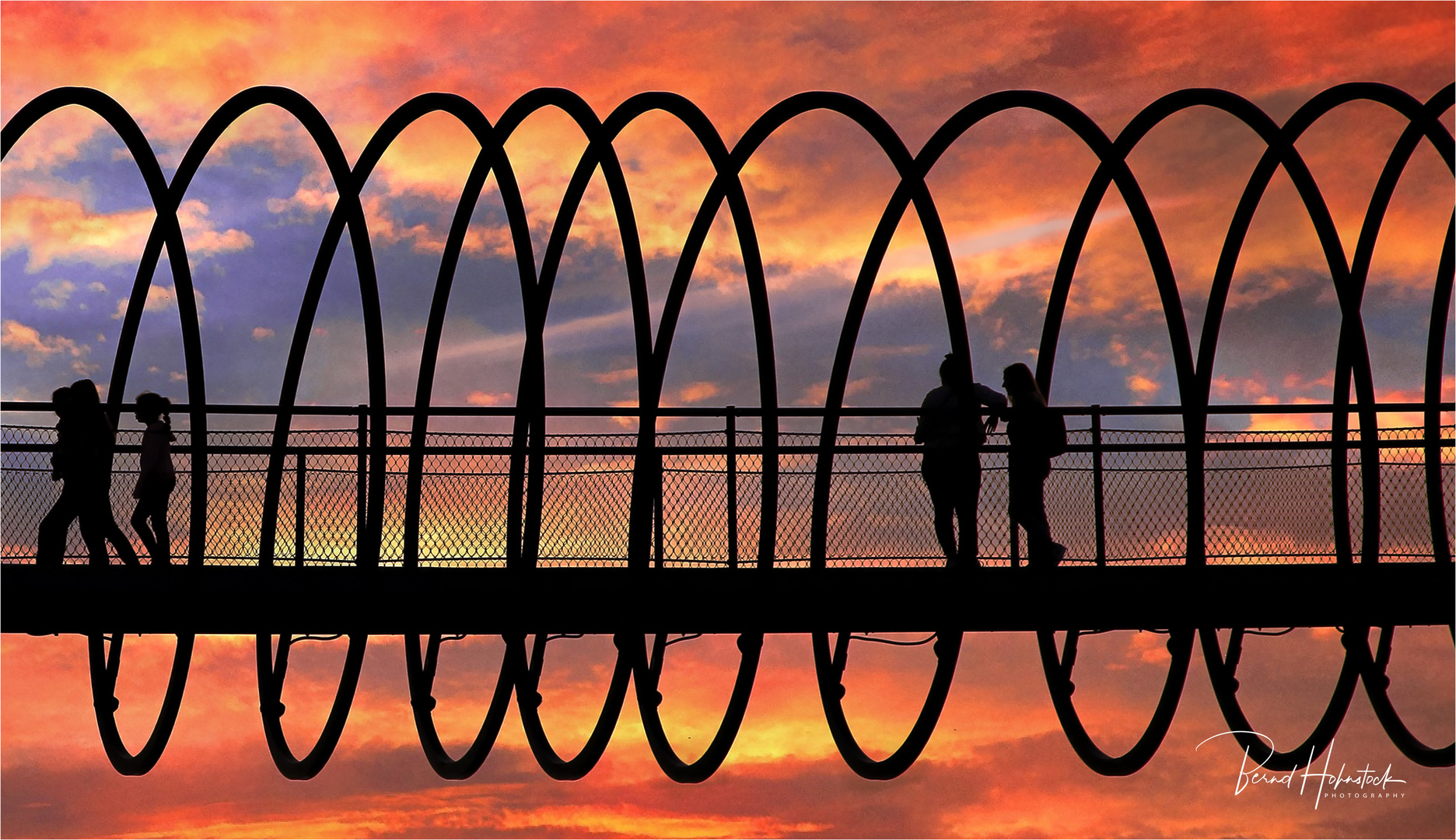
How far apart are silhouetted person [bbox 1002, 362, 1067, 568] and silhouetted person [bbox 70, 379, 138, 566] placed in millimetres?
7817

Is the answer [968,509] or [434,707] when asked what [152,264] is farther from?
[968,509]

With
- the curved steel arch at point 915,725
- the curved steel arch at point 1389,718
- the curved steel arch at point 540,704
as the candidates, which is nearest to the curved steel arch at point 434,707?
the curved steel arch at point 540,704

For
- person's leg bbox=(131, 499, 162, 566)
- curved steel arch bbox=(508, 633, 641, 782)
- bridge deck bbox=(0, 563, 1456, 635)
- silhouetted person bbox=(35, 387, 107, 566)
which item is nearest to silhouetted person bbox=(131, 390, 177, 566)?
person's leg bbox=(131, 499, 162, 566)

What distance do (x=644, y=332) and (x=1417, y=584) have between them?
6.91 m

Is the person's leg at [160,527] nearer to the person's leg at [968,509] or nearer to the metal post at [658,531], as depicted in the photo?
the metal post at [658,531]

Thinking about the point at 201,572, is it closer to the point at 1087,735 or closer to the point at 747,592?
the point at 747,592

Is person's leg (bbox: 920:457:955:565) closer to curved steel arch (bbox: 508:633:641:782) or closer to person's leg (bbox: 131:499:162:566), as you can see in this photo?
curved steel arch (bbox: 508:633:641:782)

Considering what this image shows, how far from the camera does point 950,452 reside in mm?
11906

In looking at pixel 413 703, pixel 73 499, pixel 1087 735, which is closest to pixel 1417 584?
pixel 1087 735

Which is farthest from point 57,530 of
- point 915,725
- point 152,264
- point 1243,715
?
point 1243,715

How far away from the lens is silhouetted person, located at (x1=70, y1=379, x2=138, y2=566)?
12609mm

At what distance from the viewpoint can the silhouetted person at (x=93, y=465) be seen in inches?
496

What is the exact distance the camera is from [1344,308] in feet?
40.0

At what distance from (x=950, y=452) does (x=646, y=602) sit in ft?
9.56
